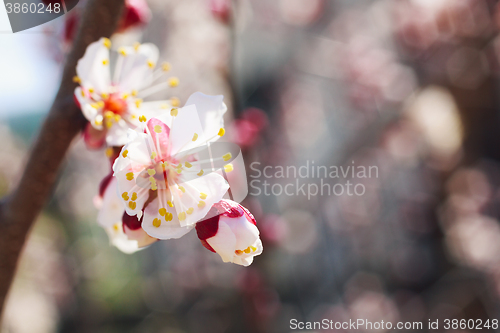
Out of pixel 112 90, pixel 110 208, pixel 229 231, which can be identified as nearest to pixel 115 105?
pixel 112 90

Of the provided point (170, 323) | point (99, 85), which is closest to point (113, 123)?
point (99, 85)

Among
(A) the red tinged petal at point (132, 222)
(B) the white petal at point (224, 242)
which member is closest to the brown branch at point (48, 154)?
Result: (A) the red tinged petal at point (132, 222)

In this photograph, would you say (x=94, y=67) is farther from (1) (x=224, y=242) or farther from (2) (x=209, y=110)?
(1) (x=224, y=242)

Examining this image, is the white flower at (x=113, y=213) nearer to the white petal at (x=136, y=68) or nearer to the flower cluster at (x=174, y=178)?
the flower cluster at (x=174, y=178)

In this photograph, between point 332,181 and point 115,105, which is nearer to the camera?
point 115,105

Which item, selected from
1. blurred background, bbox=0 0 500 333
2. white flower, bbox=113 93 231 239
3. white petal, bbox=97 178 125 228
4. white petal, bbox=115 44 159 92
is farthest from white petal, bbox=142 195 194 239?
blurred background, bbox=0 0 500 333

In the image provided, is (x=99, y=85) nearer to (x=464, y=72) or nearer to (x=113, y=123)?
(x=113, y=123)
